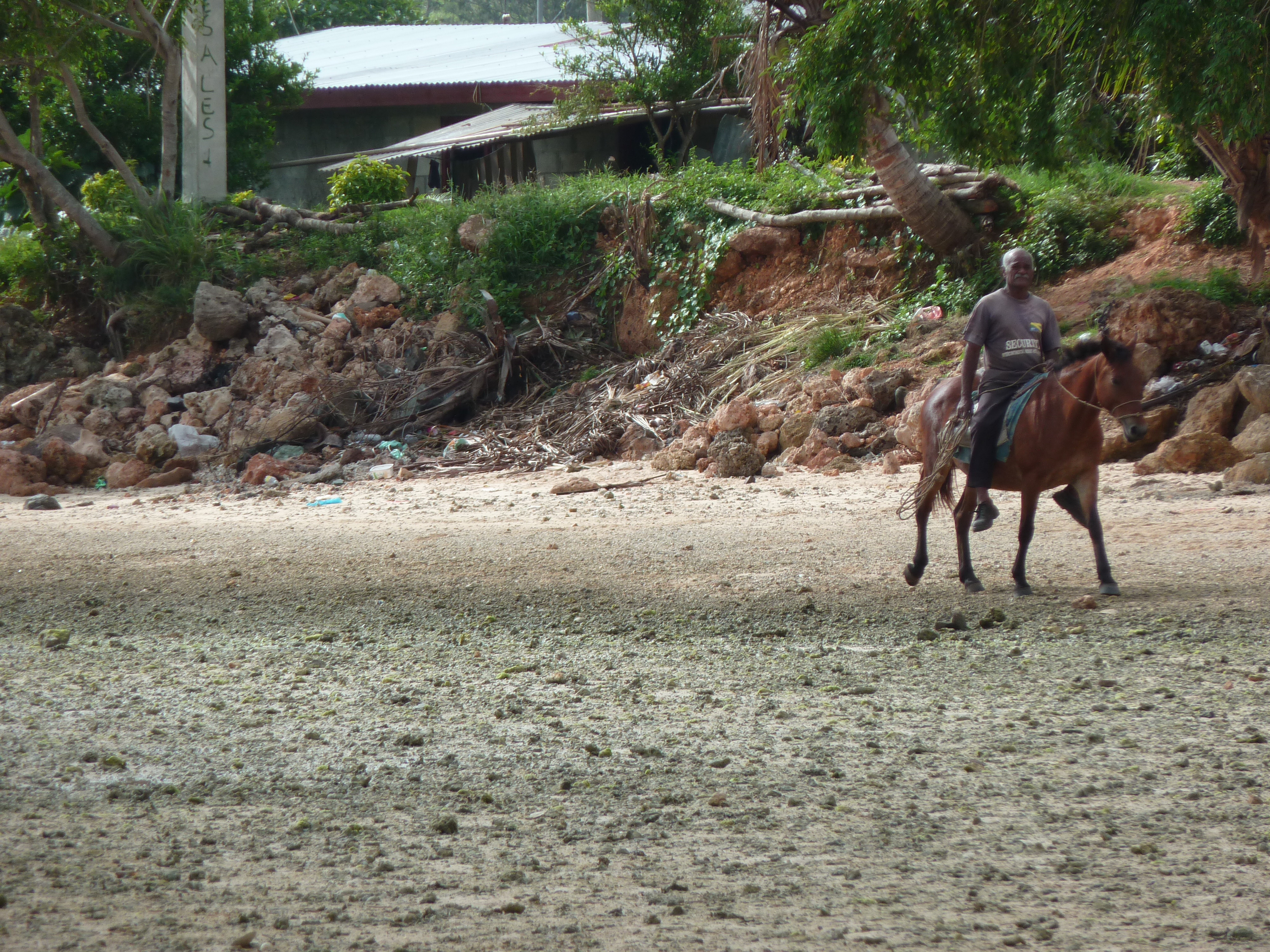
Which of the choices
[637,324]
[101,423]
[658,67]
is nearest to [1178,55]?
[637,324]

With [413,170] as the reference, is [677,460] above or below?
below

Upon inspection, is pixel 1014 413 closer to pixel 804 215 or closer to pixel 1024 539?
pixel 1024 539

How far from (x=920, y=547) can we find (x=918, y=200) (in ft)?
24.4

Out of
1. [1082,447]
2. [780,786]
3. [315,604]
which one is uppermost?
[1082,447]

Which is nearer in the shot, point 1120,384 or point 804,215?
point 1120,384

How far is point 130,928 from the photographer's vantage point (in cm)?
277

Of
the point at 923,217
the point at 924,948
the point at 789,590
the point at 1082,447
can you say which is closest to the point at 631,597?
the point at 789,590

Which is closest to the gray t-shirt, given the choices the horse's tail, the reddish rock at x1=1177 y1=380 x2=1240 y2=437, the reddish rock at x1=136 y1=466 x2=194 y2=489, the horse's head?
the horse's head

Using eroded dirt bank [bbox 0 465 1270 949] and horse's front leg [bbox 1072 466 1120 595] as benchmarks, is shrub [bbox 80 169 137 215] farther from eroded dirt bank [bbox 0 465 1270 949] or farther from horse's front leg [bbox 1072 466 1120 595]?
horse's front leg [bbox 1072 466 1120 595]

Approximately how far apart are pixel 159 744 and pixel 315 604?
2457 mm

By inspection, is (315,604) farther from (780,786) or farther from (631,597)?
(780,786)

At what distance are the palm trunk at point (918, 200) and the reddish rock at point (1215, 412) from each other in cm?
422

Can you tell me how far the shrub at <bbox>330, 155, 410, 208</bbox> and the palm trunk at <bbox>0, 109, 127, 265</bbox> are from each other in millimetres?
3899

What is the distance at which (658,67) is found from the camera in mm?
21422
